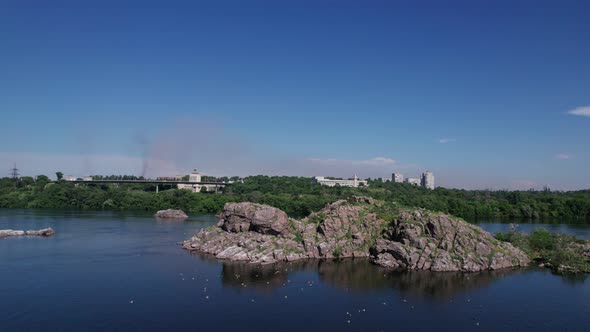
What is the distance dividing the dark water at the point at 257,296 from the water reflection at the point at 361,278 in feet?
0.51

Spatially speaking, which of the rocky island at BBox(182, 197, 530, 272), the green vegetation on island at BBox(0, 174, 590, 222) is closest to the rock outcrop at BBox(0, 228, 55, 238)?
the rocky island at BBox(182, 197, 530, 272)

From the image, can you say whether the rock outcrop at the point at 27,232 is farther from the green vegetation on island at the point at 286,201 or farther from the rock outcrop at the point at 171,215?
the green vegetation on island at the point at 286,201

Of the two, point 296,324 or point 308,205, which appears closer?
point 296,324

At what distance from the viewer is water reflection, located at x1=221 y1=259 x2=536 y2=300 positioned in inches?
2265

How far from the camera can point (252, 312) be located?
46.8m

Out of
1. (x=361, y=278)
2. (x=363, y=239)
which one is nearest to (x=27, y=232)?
(x=363, y=239)

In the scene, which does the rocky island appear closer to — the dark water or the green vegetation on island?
the dark water

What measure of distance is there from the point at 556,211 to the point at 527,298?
122379 millimetres

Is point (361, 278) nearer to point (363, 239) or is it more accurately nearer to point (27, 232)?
point (363, 239)

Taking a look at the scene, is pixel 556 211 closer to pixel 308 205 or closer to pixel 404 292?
pixel 308 205

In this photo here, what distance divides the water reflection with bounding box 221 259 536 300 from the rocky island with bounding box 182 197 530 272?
270 centimetres

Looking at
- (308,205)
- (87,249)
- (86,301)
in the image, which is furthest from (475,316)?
(308,205)

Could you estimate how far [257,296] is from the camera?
5291 centimetres

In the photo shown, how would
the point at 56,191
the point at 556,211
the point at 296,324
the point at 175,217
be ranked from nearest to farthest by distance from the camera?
the point at 296,324 → the point at 175,217 → the point at 556,211 → the point at 56,191
